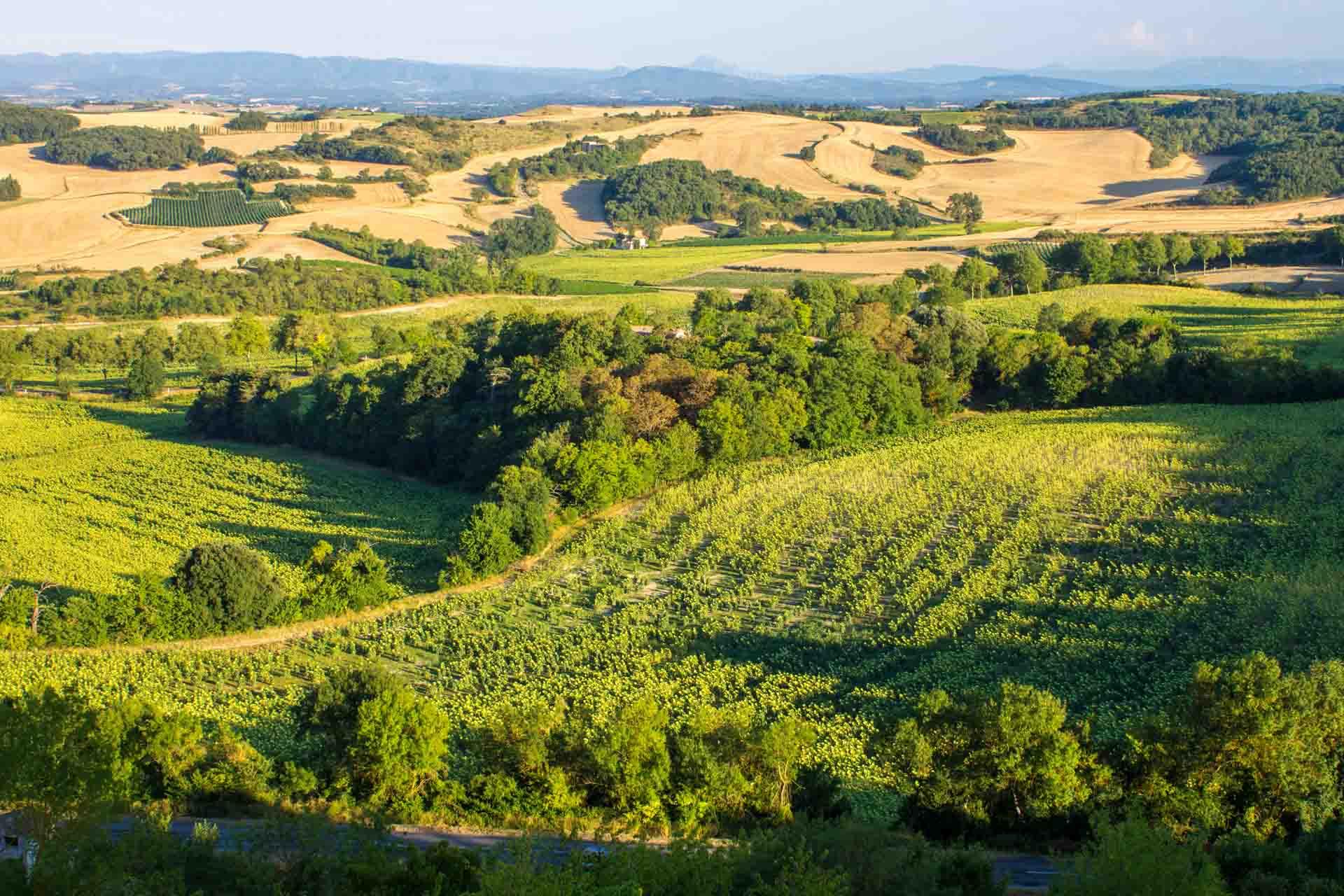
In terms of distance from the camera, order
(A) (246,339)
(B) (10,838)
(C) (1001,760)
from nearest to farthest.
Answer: (B) (10,838), (C) (1001,760), (A) (246,339)

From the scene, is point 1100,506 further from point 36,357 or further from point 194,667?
point 36,357

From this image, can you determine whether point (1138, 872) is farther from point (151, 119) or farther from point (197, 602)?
point (151, 119)

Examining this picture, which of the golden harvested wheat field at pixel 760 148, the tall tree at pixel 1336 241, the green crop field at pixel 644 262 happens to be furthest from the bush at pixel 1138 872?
the golden harvested wheat field at pixel 760 148

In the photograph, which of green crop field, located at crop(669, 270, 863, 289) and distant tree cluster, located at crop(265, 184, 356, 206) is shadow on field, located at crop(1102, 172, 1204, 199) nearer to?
green crop field, located at crop(669, 270, 863, 289)

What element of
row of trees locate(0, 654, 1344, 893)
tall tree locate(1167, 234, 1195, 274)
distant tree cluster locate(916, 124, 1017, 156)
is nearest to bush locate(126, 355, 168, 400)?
row of trees locate(0, 654, 1344, 893)

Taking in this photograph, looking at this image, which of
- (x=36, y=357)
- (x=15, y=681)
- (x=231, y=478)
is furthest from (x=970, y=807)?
(x=36, y=357)

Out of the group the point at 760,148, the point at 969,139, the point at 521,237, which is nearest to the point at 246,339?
the point at 521,237
